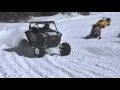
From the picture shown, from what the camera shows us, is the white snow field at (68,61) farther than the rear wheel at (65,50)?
No

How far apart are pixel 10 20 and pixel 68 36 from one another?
571 inches

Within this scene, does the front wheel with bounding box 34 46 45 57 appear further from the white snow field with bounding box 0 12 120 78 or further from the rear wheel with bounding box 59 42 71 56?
the rear wheel with bounding box 59 42 71 56

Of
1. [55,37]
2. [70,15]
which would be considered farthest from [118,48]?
[70,15]

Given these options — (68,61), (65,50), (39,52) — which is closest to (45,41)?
(39,52)

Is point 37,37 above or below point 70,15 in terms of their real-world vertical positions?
above

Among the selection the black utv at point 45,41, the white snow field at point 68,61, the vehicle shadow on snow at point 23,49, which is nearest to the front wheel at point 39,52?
the black utv at point 45,41

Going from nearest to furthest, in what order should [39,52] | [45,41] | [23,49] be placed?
[39,52], [45,41], [23,49]

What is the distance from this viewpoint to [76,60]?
40.0 feet

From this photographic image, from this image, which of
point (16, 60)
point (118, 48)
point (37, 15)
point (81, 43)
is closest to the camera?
point (16, 60)

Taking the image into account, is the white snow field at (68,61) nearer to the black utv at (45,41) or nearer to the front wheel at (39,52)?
the front wheel at (39,52)

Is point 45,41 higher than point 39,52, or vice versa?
point 45,41

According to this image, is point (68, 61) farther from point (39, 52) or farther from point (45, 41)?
point (45, 41)

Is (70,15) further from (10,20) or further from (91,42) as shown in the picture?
(91,42)

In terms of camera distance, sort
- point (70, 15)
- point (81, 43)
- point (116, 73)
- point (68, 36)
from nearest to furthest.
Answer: point (116, 73) → point (81, 43) → point (68, 36) → point (70, 15)
